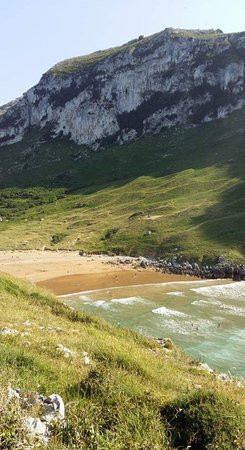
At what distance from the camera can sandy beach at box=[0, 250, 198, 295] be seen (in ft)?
192

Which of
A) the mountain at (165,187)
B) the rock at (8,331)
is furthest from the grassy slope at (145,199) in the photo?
the rock at (8,331)

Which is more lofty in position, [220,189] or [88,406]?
[88,406]

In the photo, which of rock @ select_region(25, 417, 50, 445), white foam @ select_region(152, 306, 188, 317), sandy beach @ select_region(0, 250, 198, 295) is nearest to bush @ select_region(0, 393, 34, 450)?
rock @ select_region(25, 417, 50, 445)

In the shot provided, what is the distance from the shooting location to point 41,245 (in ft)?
305

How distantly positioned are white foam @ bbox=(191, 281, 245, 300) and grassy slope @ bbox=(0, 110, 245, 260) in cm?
1234

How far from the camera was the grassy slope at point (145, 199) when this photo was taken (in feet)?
253

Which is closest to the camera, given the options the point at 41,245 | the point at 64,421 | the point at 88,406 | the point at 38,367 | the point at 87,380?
the point at 64,421

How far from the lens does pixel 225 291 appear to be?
4953 cm

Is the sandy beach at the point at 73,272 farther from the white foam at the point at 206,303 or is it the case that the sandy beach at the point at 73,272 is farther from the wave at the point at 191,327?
the wave at the point at 191,327

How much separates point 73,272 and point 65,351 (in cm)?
5442

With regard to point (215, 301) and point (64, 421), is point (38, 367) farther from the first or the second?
point (215, 301)

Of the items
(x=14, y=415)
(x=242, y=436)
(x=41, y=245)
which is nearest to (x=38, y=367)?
(x=14, y=415)

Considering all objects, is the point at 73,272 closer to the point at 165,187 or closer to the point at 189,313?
the point at 189,313

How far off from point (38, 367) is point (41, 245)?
277 feet
